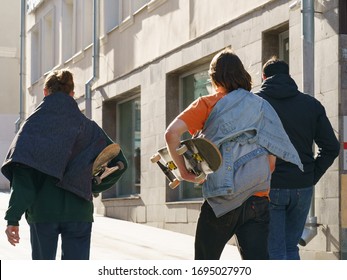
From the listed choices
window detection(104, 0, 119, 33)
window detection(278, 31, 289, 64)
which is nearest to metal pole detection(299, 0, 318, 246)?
window detection(278, 31, 289, 64)

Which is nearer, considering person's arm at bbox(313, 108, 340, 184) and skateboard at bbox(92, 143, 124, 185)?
skateboard at bbox(92, 143, 124, 185)

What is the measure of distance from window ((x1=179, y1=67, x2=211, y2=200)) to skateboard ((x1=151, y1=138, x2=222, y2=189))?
393 inches

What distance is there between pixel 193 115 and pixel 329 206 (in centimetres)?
633

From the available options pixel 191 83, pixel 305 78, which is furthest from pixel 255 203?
pixel 191 83

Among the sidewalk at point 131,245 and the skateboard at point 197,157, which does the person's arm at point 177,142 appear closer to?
the skateboard at point 197,157

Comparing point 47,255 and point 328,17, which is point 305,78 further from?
point 47,255

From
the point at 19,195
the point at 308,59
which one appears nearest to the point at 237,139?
the point at 19,195

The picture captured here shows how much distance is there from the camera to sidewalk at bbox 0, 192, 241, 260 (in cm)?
1146

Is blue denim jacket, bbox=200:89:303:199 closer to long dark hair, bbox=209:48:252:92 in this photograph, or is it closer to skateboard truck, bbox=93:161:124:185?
long dark hair, bbox=209:48:252:92

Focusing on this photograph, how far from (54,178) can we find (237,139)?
1.10 meters

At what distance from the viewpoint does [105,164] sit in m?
5.64

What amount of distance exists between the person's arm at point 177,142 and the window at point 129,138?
13.4 meters

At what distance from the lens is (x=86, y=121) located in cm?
560

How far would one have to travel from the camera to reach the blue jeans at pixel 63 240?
17.7 ft
